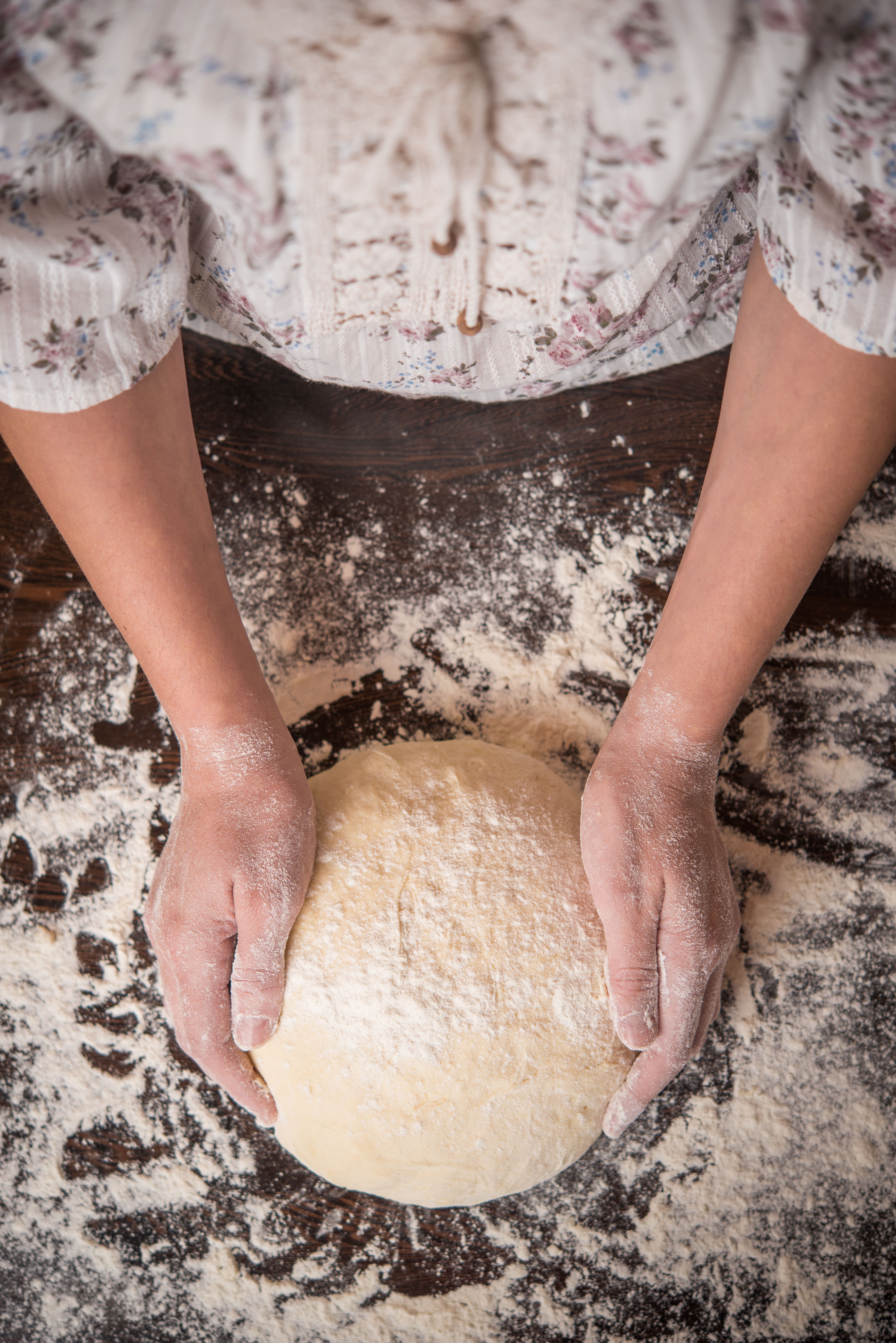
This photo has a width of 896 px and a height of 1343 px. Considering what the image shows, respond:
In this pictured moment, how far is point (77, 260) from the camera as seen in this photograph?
1.97 ft

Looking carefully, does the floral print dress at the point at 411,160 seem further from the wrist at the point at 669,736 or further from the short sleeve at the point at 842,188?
the wrist at the point at 669,736

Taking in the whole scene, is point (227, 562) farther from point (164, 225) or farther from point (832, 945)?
point (832, 945)

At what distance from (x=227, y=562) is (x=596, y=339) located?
0.62m

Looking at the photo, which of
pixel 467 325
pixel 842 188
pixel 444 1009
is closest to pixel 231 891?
pixel 444 1009

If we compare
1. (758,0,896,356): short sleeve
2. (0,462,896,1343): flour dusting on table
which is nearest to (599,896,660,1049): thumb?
(0,462,896,1343): flour dusting on table

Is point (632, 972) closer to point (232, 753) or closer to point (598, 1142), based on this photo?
point (598, 1142)

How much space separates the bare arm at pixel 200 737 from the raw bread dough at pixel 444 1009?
47 mm

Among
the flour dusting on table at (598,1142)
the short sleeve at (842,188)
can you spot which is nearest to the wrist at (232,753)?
the flour dusting on table at (598,1142)

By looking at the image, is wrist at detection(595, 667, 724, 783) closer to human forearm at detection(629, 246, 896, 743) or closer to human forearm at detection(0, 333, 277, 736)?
human forearm at detection(629, 246, 896, 743)

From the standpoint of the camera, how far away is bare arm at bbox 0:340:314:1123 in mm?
762

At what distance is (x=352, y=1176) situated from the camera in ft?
2.96

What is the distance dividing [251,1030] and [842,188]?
3.28 ft

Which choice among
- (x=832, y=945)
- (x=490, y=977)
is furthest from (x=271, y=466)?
(x=832, y=945)

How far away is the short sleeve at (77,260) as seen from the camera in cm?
56
